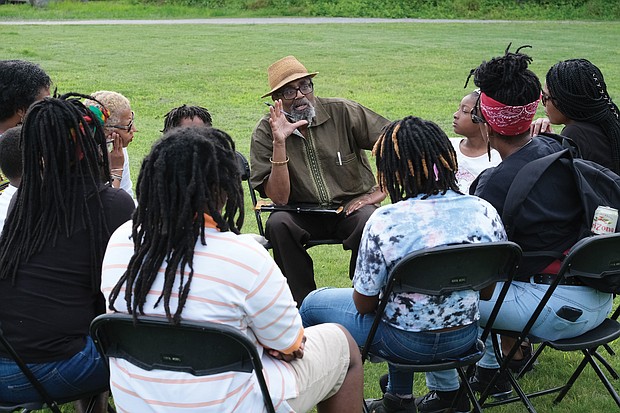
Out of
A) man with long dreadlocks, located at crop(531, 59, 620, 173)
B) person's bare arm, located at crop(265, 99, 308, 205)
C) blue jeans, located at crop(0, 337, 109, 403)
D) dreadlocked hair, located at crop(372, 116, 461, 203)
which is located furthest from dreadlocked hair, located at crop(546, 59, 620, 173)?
→ blue jeans, located at crop(0, 337, 109, 403)

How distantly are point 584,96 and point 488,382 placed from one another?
1.72 metres

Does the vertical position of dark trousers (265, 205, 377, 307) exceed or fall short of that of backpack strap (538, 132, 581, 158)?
it falls short

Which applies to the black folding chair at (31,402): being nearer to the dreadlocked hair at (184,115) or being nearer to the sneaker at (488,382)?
the sneaker at (488,382)

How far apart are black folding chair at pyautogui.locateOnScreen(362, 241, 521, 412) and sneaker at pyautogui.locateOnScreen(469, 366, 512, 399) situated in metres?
0.94

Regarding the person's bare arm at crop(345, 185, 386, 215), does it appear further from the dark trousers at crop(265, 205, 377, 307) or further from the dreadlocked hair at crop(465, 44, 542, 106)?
the dreadlocked hair at crop(465, 44, 542, 106)

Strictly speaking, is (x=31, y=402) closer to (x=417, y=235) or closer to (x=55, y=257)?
(x=55, y=257)

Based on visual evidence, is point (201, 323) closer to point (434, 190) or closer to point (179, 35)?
point (434, 190)

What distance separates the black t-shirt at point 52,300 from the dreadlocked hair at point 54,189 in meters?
0.03

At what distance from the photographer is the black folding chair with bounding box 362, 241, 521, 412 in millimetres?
3250

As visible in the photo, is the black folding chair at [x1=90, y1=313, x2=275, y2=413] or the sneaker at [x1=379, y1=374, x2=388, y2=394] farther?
the sneaker at [x1=379, y1=374, x2=388, y2=394]

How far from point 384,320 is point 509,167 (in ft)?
3.16

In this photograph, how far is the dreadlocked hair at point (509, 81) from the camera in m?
4.09

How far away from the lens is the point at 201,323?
8.74 ft

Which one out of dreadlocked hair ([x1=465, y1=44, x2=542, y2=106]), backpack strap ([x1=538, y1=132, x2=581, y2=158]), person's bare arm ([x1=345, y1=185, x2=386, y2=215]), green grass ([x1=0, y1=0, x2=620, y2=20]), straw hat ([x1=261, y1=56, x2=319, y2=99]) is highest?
dreadlocked hair ([x1=465, y1=44, x2=542, y2=106])
